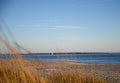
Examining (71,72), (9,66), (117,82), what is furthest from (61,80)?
(117,82)

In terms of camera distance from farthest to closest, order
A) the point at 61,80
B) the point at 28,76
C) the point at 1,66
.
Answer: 1. the point at 61,80
2. the point at 1,66
3. the point at 28,76

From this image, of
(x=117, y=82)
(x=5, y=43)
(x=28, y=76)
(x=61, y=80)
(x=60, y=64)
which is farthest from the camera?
(x=117, y=82)

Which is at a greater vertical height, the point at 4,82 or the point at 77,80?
the point at 4,82

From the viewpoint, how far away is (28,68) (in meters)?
3.57

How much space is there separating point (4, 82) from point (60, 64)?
1.39 meters

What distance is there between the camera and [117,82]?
8.49 metres

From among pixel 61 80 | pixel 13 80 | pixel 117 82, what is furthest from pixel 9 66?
pixel 117 82

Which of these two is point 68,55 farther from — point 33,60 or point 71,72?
point 33,60

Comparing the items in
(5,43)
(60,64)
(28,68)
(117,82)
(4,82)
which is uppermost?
(5,43)

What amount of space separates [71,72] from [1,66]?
1706 mm

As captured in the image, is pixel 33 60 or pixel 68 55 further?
pixel 68 55

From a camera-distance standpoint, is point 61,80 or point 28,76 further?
point 61,80

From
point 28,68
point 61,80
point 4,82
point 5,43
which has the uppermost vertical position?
point 5,43

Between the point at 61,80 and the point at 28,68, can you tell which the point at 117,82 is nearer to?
the point at 61,80
